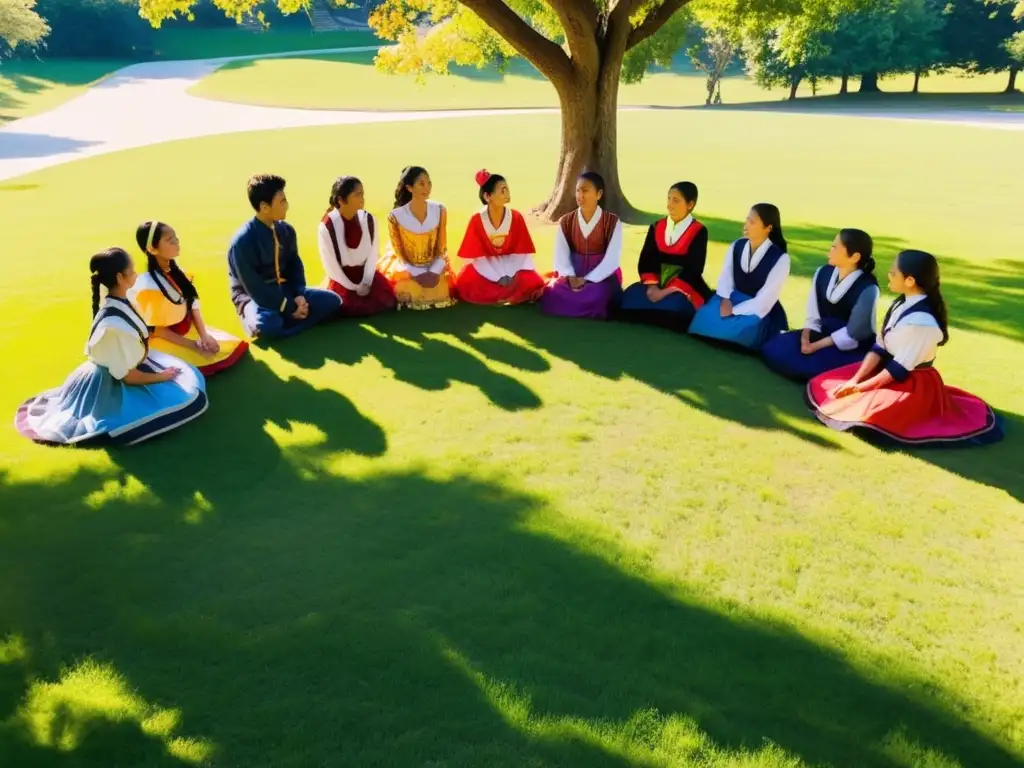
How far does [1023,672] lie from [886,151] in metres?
19.4

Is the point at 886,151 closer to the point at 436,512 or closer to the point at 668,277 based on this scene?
the point at 668,277

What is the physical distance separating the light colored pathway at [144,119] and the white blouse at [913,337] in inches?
646

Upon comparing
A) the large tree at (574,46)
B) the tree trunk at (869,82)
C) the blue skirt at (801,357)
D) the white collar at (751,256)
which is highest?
the tree trunk at (869,82)

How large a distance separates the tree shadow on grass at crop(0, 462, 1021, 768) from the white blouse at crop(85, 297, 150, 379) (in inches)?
35.6

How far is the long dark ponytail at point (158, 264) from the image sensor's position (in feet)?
17.2

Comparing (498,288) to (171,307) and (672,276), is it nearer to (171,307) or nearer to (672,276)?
(672,276)

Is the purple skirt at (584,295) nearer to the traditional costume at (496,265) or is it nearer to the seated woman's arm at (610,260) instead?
the seated woman's arm at (610,260)

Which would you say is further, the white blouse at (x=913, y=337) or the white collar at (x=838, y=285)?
the white collar at (x=838, y=285)

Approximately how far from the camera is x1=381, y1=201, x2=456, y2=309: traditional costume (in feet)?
23.3

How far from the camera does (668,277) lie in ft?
22.2

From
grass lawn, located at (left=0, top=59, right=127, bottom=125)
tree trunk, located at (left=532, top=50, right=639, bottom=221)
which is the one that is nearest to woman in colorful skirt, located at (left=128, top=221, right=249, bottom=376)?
tree trunk, located at (left=532, top=50, right=639, bottom=221)

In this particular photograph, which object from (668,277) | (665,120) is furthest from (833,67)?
(668,277)

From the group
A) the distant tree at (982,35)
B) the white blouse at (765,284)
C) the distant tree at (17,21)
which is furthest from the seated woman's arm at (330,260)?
the distant tree at (982,35)

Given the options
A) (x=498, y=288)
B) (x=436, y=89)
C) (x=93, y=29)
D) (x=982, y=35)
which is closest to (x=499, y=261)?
(x=498, y=288)
